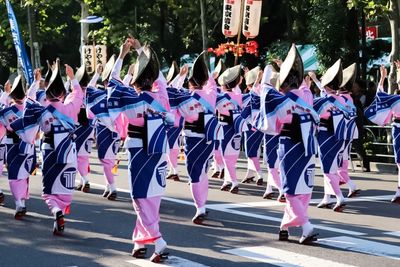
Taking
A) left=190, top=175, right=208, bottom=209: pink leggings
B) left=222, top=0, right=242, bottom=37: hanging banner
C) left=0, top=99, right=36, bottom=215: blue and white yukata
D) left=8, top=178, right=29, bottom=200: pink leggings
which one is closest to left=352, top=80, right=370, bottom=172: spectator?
Result: left=222, top=0, right=242, bottom=37: hanging banner

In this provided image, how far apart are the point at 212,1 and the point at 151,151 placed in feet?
61.0

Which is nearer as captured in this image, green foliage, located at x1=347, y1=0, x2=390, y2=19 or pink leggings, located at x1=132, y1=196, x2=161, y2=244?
pink leggings, located at x1=132, y1=196, x2=161, y2=244

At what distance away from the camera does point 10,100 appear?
10023 millimetres

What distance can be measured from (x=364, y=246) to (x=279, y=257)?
113 centimetres

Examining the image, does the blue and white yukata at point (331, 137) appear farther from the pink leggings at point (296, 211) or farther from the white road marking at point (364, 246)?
the pink leggings at point (296, 211)

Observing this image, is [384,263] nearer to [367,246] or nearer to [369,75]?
[367,246]

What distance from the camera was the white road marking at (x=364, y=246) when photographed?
284 inches

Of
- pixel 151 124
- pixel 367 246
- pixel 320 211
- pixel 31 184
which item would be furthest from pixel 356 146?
pixel 151 124

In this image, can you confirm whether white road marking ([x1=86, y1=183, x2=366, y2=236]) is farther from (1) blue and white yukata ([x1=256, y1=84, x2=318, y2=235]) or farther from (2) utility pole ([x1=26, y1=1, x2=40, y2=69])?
(2) utility pole ([x1=26, y1=1, x2=40, y2=69])

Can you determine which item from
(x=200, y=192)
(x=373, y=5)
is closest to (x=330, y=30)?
(x=373, y=5)

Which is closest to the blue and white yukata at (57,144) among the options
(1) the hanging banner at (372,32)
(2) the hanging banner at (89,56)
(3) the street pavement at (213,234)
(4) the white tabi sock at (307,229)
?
(3) the street pavement at (213,234)

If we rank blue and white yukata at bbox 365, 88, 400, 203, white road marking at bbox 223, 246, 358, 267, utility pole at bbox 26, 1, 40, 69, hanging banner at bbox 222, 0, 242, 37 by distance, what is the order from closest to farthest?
white road marking at bbox 223, 246, 358, 267, blue and white yukata at bbox 365, 88, 400, 203, hanging banner at bbox 222, 0, 242, 37, utility pole at bbox 26, 1, 40, 69

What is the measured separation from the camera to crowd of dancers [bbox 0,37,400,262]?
6.97 m

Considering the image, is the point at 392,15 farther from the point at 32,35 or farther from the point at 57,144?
the point at 32,35
